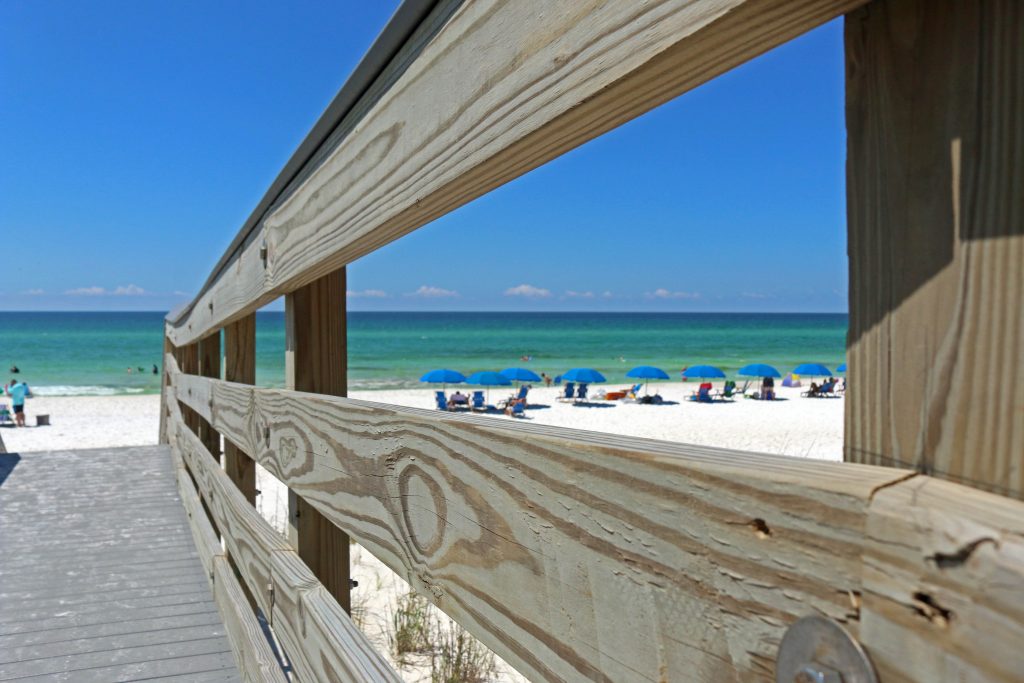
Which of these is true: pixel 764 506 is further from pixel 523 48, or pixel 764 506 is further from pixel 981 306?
pixel 523 48

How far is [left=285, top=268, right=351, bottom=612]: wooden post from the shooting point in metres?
1.87

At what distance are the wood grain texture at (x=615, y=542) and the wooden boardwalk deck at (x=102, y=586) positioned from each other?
2115 mm

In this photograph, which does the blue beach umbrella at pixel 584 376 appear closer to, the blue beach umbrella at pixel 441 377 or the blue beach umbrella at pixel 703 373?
the blue beach umbrella at pixel 441 377

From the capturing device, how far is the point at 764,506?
0.50 m

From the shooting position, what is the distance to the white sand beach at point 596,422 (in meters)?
13.8

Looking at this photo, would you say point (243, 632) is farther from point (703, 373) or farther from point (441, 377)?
point (703, 373)

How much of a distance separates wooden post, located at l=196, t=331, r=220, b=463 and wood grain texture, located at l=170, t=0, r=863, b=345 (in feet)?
12.1

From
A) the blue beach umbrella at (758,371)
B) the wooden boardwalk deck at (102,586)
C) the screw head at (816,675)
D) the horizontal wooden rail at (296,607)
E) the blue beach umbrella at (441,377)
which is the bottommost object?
the wooden boardwalk deck at (102,586)

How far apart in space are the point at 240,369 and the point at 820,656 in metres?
3.34

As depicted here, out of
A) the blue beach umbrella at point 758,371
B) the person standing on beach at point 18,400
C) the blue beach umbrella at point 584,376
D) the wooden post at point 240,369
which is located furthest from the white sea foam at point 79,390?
the wooden post at point 240,369

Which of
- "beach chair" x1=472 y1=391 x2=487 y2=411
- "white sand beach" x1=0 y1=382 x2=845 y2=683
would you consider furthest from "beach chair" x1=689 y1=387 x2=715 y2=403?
"beach chair" x1=472 y1=391 x2=487 y2=411

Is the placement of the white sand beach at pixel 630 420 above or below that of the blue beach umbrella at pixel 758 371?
below

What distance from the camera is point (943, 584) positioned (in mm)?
399

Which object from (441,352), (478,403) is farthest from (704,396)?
(441,352)
